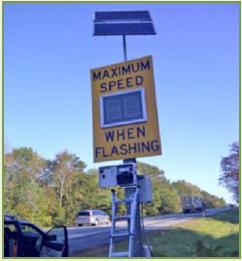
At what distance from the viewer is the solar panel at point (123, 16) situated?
882 cm

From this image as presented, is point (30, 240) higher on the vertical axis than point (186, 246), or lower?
higher

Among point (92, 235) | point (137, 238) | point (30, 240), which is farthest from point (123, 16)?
point (92, 235)

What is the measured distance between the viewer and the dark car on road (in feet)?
19.7

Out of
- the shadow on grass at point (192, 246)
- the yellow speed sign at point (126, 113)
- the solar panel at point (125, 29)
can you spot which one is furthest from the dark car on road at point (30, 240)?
the solar panel at point (125, 29)

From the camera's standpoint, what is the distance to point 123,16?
8.86 metres

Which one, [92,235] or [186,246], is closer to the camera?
[186,246]

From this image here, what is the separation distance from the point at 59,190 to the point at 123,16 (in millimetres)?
27887

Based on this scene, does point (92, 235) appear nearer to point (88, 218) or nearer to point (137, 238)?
point (88, 218)

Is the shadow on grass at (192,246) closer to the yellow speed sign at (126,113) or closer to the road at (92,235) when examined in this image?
the road at (92,235)

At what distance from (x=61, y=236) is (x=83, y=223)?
17096mm

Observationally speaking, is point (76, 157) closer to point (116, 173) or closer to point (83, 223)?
point (83, 223)

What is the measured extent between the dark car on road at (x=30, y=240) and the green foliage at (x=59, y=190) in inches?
470

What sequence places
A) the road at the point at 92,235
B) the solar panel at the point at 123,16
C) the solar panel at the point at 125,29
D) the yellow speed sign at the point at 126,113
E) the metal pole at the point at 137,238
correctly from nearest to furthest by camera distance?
1. the metal pole at the point at 137,238
2. the yellow speed sign at the point at 126,113
3. the solar panel at the point at 125,29
4. the solar panel at the point at 123,16
5. the road at the point at 92,235

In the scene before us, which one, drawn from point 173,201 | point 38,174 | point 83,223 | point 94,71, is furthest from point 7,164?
point 94,71
